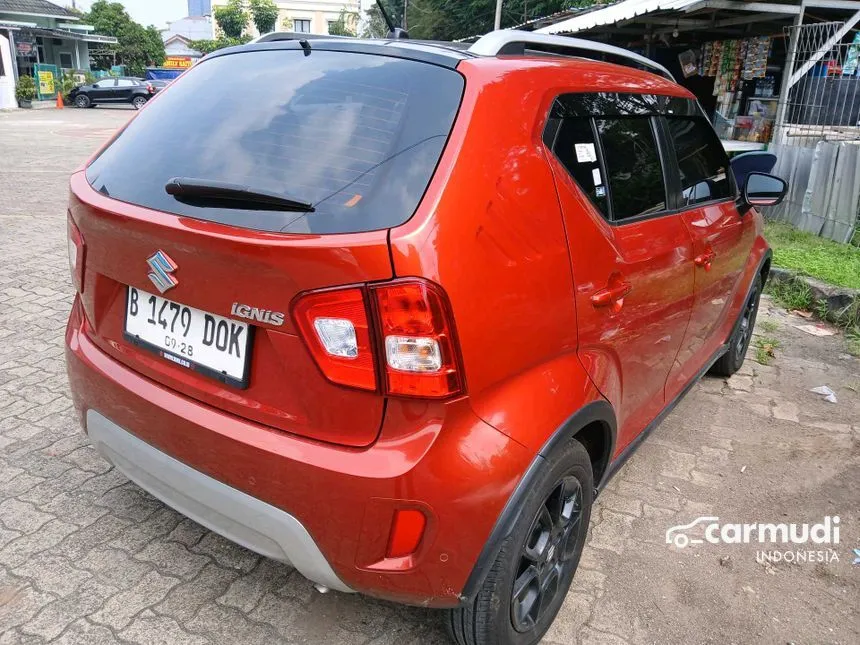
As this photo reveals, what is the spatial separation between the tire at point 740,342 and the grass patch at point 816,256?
1785mm

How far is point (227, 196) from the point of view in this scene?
181 centimetres

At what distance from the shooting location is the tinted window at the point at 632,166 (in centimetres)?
235

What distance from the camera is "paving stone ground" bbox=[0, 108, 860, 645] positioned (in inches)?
87.0

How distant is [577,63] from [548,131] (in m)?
0.53

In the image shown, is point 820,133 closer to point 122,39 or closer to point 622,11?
point 622,11

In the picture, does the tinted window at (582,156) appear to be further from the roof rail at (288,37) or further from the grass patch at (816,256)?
the grass patch at (816,256)

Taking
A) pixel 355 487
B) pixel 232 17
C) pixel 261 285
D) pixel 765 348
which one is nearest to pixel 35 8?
pixel 232 17

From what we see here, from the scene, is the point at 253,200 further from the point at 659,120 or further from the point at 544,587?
the point at 659,120

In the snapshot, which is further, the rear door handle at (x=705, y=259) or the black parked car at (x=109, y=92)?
the black parked car at (x=109, y=92)

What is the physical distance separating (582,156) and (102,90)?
3492 centimetres

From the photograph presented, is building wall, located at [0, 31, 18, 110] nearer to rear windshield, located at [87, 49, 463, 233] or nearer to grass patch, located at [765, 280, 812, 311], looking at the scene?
grass patch, located at [765, 280, 812, 311]

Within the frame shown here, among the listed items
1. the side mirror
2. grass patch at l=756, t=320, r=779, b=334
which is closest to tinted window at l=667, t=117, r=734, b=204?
the side mirror

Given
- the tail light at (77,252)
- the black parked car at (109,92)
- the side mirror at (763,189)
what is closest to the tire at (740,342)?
the side mirror at (763,189)

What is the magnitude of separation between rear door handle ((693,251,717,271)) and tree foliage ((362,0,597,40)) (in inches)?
1170
